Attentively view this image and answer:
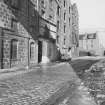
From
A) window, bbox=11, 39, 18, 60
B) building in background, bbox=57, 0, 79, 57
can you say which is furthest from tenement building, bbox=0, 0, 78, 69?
building in background, bbox=57, 0, 79, 57

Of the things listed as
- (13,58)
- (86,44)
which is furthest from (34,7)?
(86,44)

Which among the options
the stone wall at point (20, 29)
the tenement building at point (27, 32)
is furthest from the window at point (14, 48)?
the stone wall at point (20, 29)

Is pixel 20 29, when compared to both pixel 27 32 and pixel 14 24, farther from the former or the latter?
pixel 27 32

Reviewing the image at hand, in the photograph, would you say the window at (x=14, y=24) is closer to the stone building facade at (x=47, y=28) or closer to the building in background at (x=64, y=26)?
the stone building facade at (x=47, y=28)

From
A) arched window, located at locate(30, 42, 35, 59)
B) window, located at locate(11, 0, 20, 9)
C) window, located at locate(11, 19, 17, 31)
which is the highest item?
window, located at locate(11, 0, 20, 9)

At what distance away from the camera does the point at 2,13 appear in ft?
41.8

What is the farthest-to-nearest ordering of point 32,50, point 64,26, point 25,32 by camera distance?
point 64,26 → point 32,50 → point 25,32

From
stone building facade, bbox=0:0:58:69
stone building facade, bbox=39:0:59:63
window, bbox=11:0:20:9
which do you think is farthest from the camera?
stone building facade, bbox=39:0:59:63

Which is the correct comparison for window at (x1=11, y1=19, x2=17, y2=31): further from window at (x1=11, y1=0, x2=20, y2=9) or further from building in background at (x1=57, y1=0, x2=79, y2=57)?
building in background at (x1=57, y1=0, x2=79, y2=57)

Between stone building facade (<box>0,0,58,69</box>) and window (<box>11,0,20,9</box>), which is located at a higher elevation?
window (<box>11,0,20,9</box>)

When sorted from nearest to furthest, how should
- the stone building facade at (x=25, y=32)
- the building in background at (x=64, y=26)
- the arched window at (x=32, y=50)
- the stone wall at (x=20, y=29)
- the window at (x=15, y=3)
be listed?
the stone wall at (x=20, y=29), the stone building facade at (x=25, y=32), the window at (x=15, y=3), the arched window at (x=32, y=50), the building in background at (x=64, y=26)

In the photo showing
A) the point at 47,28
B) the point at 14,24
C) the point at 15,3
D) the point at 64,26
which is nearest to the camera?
the point at 14,24

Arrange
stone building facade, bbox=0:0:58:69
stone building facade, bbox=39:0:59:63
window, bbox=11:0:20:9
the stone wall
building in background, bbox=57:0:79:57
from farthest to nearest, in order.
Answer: building in background, bbox=57:0:79:57 < stone building facade, bbox=39:0:59:63 < window, bbox=11:0:20:9 < stone building facade, bbox=0:0:58:69 < the stone wall

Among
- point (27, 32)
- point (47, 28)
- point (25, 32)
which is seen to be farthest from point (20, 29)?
point (47, 28)
